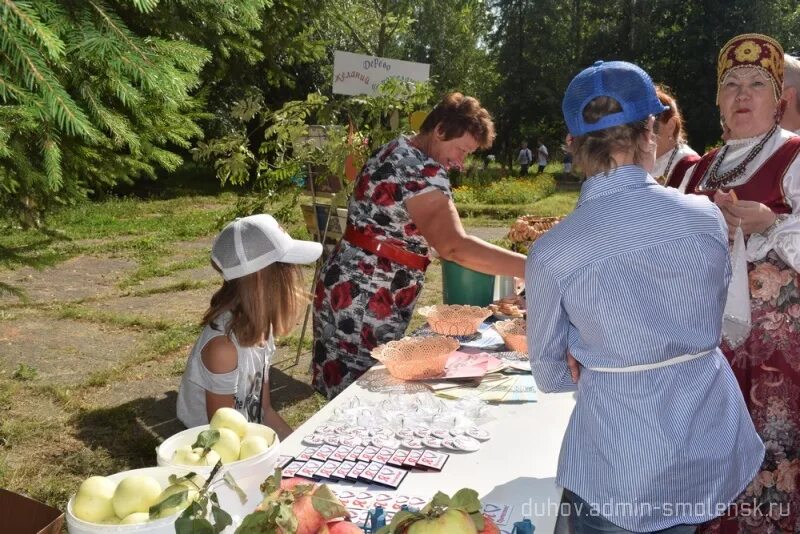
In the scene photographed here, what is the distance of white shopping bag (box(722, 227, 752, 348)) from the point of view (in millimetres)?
1937

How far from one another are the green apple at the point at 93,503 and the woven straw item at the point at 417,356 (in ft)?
4.01

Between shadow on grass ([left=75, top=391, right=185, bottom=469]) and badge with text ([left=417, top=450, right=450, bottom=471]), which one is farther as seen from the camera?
shadow on grass ([left=75, top=391, right=185, bottom=469])

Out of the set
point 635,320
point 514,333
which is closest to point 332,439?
point 635,320

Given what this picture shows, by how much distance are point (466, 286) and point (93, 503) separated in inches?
90.3

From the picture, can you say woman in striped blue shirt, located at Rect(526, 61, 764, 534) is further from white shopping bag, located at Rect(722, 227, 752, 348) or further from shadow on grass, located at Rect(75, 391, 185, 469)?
shadow on grass, located at Rect(75, 391, 185, 469)

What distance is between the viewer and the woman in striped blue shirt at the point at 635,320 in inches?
50.5

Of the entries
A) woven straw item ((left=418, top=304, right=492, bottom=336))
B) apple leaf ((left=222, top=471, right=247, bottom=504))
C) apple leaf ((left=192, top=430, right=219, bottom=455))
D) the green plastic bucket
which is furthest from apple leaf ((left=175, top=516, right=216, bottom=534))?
the green plastic bucket

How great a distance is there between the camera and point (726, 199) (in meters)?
1.96

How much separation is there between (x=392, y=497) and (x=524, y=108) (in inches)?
1224

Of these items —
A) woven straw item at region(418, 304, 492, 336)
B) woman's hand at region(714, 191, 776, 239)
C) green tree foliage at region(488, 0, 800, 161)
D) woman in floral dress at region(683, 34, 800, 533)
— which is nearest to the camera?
woman's hand at region(714, 191, 776, 239)

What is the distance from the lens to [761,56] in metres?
2.15

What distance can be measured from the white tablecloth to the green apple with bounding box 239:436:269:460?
0.37 metres

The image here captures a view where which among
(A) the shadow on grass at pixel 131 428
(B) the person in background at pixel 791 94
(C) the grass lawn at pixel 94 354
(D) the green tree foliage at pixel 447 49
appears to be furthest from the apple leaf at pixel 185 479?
(D) the green tree foliage at pixel 447 49

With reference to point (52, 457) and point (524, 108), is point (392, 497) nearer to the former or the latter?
point (52, 457)
